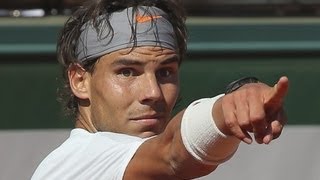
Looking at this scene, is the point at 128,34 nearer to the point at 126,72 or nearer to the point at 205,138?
the point at 126,72

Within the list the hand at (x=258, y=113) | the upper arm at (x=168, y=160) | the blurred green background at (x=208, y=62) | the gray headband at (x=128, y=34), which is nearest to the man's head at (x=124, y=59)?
the gray headband at (x=128, y=34)

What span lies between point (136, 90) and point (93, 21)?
20 cm

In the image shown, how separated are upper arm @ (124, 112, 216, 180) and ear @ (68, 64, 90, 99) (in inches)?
16.2

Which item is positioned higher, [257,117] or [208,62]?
[257,117]

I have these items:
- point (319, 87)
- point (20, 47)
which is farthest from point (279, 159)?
point (20, 47)

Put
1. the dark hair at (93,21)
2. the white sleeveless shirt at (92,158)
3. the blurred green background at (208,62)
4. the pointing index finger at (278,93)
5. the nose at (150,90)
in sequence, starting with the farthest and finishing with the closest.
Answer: the blurred green background at (208,62) → the dark hair at (93,21) → the nose at (150,90) → the white sleeveless shirt at (92,158) → the pointing index finger at (278,93)

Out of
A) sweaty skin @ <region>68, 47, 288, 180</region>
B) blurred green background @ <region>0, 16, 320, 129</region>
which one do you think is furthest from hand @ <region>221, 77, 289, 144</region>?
blurred green background @ <region>0, 16, 320, 129</region>

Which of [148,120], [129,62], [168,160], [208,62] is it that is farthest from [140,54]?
[208,62]

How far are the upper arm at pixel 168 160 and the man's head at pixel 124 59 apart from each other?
0.26 meters

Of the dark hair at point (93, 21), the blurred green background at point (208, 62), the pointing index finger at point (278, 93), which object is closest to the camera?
the pointing index finger at point (278, 93)

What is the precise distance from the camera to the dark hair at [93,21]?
77.7 inches

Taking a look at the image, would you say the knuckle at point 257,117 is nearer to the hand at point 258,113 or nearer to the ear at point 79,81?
the hand at point 258,113

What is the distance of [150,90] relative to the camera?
1.86 meters

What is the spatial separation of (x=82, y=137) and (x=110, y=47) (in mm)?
190
